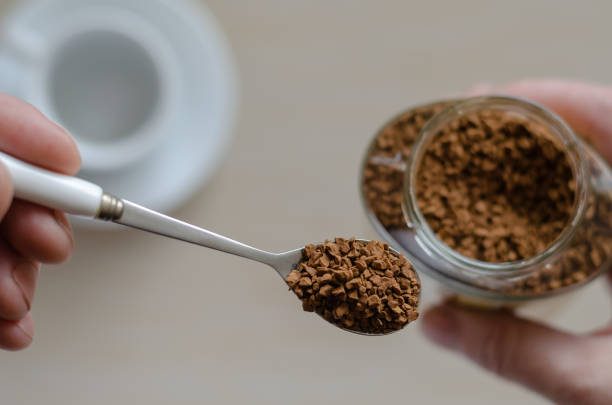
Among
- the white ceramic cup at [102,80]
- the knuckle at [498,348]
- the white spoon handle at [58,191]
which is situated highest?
the white ceramic cup at [102,80]

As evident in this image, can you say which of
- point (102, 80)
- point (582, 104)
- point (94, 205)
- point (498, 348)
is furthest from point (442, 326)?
point (102, 80)

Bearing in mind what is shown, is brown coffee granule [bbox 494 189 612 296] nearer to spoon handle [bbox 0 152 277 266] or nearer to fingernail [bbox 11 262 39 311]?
spoon handle [bbox 0 152 277 266]

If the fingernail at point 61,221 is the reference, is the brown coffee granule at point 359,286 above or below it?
below

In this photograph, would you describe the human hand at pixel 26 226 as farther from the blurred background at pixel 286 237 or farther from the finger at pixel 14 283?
the blurred background at pixel 286 237

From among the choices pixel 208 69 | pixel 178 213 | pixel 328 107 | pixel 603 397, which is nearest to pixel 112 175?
pixel 178 213

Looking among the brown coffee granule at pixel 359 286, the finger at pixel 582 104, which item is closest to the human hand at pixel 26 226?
the brown coffee granule at pixel 359 286
